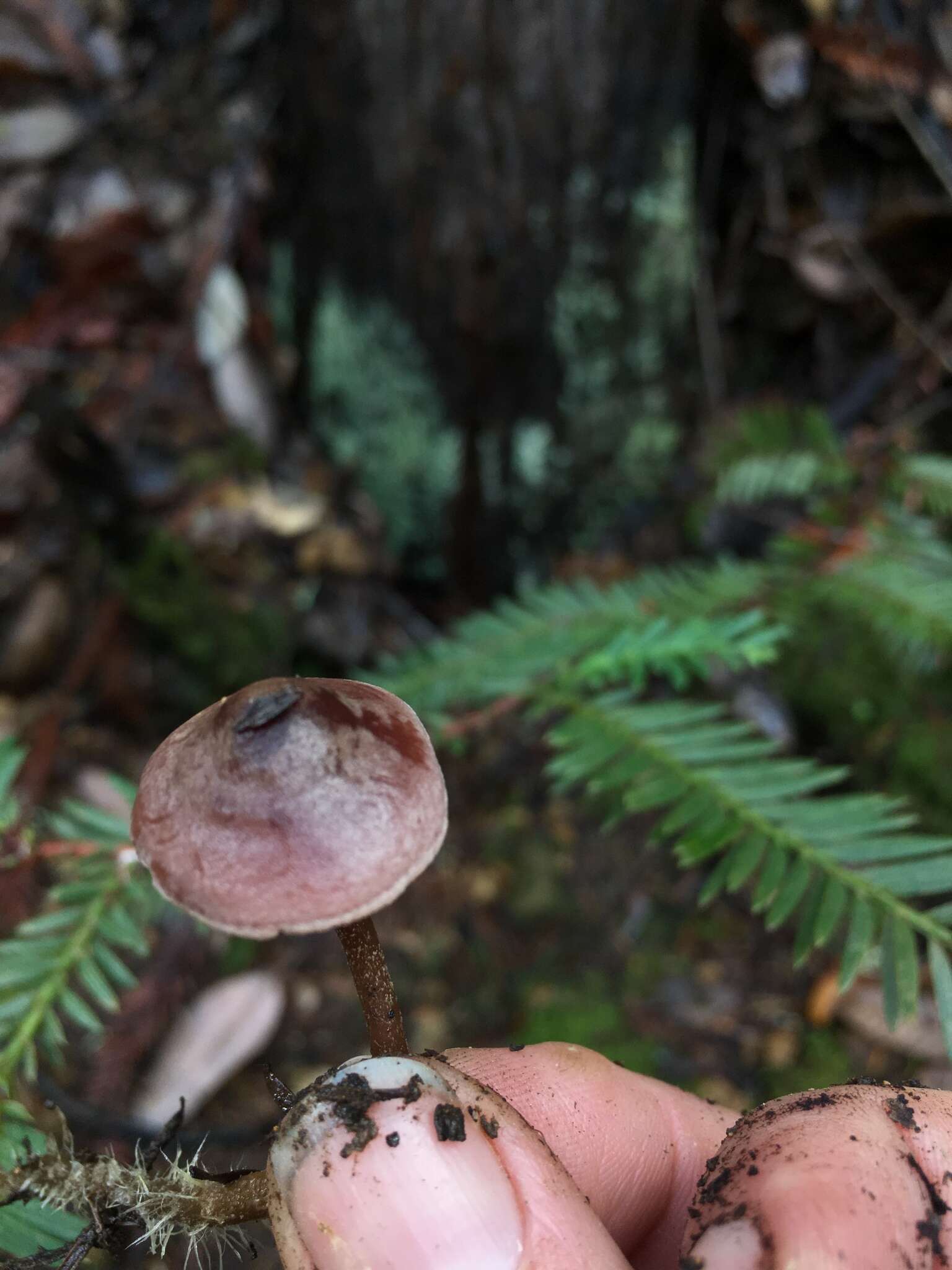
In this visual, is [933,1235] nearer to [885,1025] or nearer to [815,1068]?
[885,1025]

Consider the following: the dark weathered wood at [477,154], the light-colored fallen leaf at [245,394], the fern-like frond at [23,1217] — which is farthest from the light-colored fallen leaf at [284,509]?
the fern-like frond at [23,1217]

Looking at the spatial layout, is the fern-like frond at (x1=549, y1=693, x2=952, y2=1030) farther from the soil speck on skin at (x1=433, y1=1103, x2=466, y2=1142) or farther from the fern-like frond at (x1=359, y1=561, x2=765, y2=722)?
the soil speck on skin at (x1=433, y1=1103, x2=466, y2=1142)

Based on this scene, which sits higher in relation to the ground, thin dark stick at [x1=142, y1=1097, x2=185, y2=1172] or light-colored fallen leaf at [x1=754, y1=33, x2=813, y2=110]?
light-colored fallen leaf at [x1=754, y1=33, x2=813, y2=110]

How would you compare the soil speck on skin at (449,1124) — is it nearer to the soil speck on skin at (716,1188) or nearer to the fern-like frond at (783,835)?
the soil speck on skin at (716,1188)

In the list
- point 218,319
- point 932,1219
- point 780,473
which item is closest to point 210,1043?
point 932,1219

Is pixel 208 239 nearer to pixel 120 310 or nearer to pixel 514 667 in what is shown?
pixel 120 310

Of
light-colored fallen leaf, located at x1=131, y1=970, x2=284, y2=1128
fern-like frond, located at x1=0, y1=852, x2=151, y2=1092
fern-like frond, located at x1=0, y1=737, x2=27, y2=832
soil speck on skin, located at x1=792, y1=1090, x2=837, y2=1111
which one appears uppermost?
fern-like frond, located at x1=0, y1=737, x2=27, y2=832

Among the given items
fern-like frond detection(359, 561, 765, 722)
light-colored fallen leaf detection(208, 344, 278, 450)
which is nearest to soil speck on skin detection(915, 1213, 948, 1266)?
fern-like frond detection(359, 561, 765, 722)

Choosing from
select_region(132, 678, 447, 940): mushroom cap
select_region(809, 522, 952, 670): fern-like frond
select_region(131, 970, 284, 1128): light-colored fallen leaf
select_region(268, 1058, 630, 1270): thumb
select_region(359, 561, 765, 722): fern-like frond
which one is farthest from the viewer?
select_region(131, 970, 284, 1128): light-colored fallen leaf
